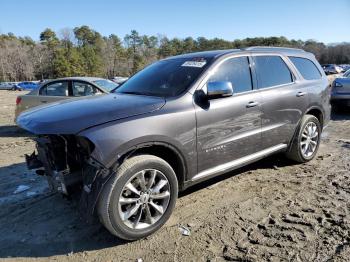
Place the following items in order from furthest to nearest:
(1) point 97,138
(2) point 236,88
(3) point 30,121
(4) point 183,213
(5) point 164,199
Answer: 1. (2) point 236,88
2. (4) point 183,213
3. (5) point 164,199
4. (3) point 30,121
5. (1) point 97,138

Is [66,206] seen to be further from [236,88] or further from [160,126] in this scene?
[236,88]

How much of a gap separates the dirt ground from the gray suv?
0.33m

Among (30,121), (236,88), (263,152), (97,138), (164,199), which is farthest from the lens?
(263,152)

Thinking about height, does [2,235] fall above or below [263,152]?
below

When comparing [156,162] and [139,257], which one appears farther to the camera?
[156,162]

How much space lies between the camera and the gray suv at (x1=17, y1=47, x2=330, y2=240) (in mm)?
3299

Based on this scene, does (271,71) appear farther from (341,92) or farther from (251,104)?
(341,92)

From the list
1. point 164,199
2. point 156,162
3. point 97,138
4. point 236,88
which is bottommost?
point 164,199

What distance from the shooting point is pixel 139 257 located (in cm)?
329

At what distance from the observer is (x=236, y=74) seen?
4566mm

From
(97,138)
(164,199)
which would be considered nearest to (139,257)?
(164,199)

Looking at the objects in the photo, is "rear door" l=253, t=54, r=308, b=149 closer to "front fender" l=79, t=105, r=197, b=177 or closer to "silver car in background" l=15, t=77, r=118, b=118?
"front fender" l=79, t=105, r=197, b=177

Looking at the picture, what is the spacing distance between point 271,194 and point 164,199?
1611 millimetres

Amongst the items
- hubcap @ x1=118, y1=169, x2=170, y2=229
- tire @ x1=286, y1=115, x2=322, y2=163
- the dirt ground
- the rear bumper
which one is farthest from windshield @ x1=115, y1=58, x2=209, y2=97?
the rear bumper
